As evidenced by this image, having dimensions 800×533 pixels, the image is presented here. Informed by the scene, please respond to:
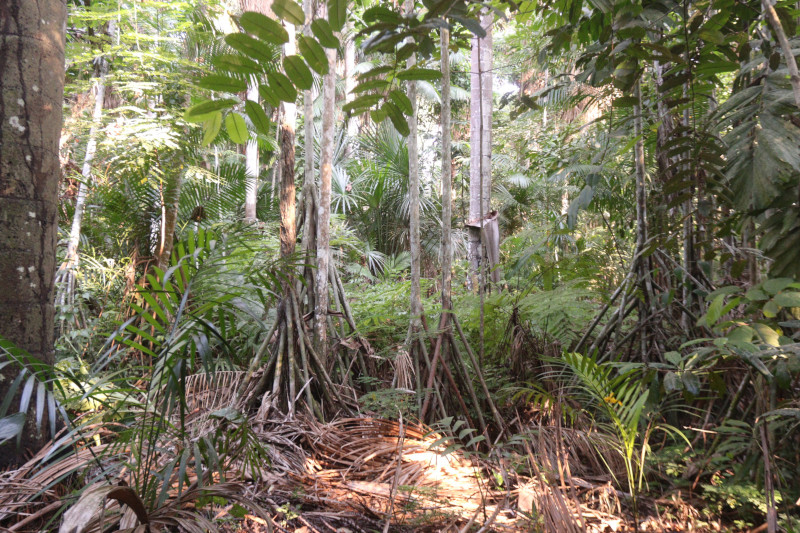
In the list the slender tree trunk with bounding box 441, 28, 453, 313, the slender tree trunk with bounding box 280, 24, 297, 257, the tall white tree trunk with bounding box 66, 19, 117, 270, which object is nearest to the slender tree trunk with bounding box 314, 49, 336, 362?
the slender tree trunk with bounding box 280, 24, 297, 257

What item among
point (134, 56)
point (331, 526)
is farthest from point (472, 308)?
point (134, 56)

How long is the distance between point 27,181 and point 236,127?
142 cm

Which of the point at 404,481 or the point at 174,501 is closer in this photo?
the point at 174,501

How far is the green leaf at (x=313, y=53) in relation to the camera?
0.91 m

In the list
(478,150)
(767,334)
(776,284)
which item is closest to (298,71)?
(776,284)

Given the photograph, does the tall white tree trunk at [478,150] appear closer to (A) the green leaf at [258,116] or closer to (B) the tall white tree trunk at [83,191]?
(A) the green leaf at [258,116]

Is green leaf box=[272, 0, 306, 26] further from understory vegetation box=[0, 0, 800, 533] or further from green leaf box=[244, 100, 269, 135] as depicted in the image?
green leaf box=[244, 100, 269, 135]

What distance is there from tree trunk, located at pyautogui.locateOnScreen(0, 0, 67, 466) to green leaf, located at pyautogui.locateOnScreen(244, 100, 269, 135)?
1.48m

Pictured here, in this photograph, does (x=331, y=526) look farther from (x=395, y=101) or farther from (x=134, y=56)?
(x=134, y=56)

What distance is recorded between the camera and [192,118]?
3.18 ft

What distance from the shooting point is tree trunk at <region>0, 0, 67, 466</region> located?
1848mm

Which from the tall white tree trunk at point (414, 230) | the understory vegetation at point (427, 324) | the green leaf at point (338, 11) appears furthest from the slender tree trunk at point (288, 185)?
the green leaf at point (338, 11)

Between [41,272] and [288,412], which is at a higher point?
[41,272]

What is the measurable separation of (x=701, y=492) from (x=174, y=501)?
6.69 feet
